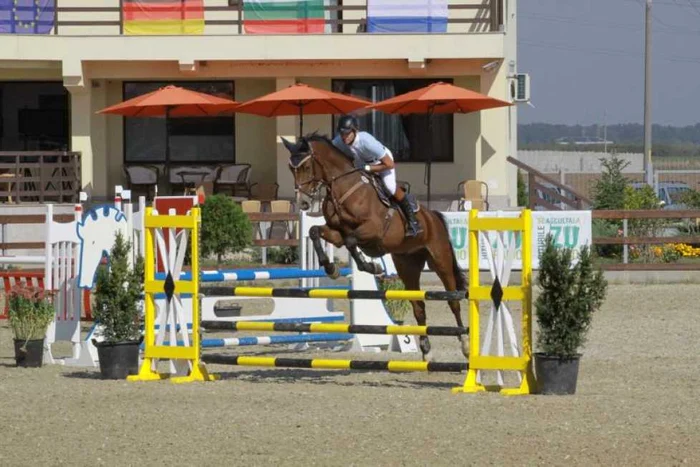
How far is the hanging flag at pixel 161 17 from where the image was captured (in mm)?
31562

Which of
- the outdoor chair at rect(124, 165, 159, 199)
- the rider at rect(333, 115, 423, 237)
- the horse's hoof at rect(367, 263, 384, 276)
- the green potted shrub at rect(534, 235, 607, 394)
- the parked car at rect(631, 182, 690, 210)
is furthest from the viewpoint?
the parked car at rect(631, 182, 690, 210)

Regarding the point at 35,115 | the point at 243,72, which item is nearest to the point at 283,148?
the point at 243,72

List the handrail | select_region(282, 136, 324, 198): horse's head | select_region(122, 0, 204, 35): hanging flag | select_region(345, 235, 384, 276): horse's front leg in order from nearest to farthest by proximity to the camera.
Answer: select_region(282, 136, 324, 198): horse's head → select_region(345, 235, 384, 276): horse's front leg → select_region(122, 0, 204, 35): hanging flag → the handrail

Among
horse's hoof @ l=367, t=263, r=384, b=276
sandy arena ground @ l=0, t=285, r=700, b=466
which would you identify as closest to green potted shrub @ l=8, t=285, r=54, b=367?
sandy arena ground @ l=0, t=285, r=700, b=466

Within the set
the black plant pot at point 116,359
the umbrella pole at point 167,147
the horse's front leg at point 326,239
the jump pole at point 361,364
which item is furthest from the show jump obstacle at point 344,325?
the umbrella pole at point 167,147

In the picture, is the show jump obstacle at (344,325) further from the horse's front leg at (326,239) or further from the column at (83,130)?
the column at (83,130)

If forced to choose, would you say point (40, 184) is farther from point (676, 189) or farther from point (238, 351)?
point (676, 189)

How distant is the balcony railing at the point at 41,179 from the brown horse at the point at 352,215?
16.4 m

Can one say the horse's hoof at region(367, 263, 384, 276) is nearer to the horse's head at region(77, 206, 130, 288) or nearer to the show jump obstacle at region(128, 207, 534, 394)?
the show jump obstacle at region(128, 207, 534, 394)

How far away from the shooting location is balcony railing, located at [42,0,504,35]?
104 feet

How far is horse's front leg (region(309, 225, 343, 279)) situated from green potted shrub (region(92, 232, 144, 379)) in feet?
5.44

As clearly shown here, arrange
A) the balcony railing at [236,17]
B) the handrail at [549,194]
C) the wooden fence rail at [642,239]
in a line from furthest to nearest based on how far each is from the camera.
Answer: the handrail at [549,194] → the balcony railing at [236,17] → the wooden fence rail at [642,239]

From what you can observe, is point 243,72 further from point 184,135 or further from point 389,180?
point 389,180

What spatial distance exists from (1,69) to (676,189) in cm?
2259
